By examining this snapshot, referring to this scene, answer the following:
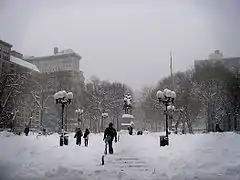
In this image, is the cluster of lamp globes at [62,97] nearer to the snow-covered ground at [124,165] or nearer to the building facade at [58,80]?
the snow-covered ground at [124,165]

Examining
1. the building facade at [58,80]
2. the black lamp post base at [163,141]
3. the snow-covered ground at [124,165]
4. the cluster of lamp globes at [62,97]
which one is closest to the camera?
the snow-covered ground at [124,165]

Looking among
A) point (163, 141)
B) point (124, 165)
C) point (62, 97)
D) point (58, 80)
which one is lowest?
point (124, 165)

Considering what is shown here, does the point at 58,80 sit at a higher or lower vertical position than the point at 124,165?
higher

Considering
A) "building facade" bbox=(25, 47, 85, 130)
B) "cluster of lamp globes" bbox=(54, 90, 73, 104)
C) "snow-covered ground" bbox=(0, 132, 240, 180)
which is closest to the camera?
"snow-covered ground" bbox=(0, 132, 240, 180)

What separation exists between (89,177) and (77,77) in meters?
30.4

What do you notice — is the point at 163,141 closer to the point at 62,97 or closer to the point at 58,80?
the point at 62,97

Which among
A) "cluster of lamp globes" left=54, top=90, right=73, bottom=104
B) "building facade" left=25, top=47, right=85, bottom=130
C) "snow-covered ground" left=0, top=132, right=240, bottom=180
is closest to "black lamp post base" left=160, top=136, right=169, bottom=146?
"snow-covered ground" left=0, top=132, right=240, bottom=180

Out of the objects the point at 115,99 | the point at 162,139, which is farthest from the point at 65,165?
the point at 115,99

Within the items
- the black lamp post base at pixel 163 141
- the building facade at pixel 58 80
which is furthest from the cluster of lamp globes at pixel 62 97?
the building facade at pixel 58 80

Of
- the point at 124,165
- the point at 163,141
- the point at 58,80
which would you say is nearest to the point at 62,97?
the point at 163,141

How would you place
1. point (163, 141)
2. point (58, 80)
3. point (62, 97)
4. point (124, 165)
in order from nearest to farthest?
point (124, 165) < point (163, 141) < point (62, 97) < point (58, 80)

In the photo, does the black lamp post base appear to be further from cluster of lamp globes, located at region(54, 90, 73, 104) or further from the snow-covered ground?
cluster of lamp globes, located at region(54, 90, 73, 104)

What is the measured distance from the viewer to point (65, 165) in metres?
7.21

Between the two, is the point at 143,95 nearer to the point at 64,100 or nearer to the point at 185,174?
the point at 64,100
